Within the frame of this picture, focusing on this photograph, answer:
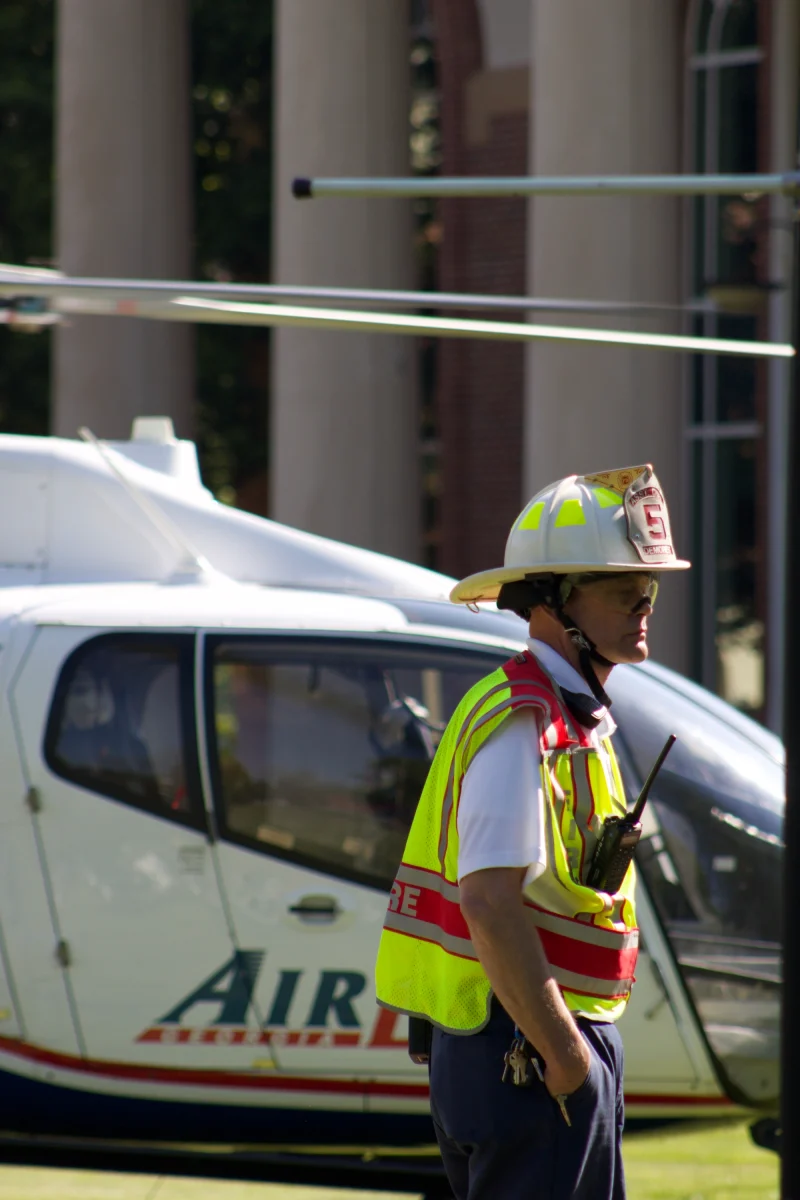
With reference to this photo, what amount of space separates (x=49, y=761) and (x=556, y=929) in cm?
296

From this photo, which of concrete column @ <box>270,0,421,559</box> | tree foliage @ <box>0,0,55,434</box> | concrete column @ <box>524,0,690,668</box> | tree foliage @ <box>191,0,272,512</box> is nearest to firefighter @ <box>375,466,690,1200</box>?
concrete column @ <box>524,0,690,668</box>

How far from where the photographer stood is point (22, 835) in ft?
16.9

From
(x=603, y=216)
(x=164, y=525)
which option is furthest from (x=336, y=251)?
(x=164, y=525)

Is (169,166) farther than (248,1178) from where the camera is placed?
Yes

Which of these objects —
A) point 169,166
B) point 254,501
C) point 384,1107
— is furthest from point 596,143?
point 254,501

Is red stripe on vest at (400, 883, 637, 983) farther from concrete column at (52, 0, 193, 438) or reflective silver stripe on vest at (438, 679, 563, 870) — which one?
concrete column at (52, 0, 193, 438)

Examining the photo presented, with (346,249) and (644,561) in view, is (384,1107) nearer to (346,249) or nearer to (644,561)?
(644,561)

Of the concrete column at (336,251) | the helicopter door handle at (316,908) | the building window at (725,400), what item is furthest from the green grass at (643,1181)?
the building window at (725,400)

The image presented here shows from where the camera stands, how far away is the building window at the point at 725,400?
14.2 meters

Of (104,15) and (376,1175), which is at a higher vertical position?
(104,15)

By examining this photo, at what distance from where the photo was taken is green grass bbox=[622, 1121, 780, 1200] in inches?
199

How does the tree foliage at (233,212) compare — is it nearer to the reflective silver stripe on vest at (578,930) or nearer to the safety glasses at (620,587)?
the safety glasses at (620,587)

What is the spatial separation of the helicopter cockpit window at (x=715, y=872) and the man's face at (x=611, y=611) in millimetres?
2404

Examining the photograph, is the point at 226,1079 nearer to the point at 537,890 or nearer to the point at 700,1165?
the point at 700,1165
